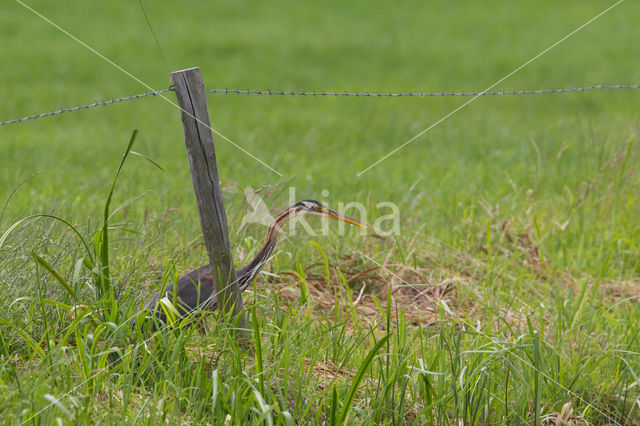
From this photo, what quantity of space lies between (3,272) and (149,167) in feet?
12.2

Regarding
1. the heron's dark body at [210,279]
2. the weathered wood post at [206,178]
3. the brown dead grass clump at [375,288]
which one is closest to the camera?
the weathered wood post at [206,178]

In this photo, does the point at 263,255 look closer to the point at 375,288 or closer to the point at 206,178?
the point at 206,178

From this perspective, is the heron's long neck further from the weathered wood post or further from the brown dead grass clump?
the brown dead grass clump

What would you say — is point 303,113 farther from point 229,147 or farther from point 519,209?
point 519,209

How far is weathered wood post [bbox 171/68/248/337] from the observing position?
99.9 inches

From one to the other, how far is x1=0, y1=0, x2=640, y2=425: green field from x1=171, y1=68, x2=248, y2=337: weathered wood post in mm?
167

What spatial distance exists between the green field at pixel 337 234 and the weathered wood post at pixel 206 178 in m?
0.17

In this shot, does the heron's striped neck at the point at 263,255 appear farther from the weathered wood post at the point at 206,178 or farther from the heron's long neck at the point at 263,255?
the weathered wood post at the point at 206,178

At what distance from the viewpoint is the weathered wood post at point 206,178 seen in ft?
8.32

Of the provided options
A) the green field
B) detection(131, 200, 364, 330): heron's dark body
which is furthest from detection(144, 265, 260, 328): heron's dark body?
the green field

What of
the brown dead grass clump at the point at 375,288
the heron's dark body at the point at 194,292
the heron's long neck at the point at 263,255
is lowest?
the brown dead grass clump at the point at 375,288

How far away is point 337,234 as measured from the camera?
4344 millimetres

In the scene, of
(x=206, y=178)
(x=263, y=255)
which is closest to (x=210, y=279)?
(x=263, y=255)

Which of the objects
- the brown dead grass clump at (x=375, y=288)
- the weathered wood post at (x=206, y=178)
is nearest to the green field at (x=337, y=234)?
the brown dead grass clump at (x=375, y=288)
